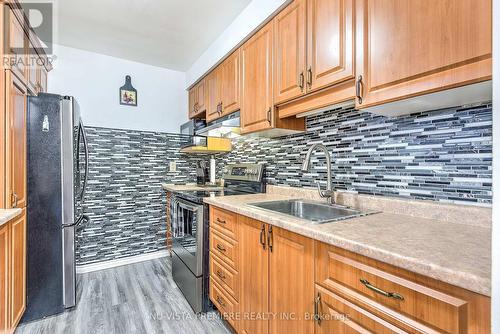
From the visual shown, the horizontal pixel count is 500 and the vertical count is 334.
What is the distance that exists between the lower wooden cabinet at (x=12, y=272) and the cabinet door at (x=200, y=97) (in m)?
1.87

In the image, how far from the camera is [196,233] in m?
1.95

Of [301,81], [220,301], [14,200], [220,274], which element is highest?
[301,81]

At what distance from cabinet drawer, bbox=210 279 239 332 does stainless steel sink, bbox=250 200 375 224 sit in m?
0.65

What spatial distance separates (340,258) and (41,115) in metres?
2.27

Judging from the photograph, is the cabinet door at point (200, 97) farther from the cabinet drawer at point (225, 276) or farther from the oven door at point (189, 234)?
the cabinet drawer at point (225, 276)

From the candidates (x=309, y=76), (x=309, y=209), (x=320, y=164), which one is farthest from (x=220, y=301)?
(x=309, y=76)

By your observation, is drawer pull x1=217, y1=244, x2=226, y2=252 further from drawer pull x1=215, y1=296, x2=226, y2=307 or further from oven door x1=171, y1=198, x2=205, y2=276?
drawer pull x1=215, y1=296, x2=226, y2=307

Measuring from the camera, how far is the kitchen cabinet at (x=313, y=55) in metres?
1.26

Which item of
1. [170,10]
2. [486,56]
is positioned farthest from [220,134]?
[486,56]

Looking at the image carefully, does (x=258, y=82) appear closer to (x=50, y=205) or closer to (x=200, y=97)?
(x=200, y=97)

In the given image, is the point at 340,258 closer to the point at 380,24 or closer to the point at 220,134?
the point at 380,24

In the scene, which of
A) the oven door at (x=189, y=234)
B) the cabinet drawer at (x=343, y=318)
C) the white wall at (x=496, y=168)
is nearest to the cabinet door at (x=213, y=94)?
the oven door at (x=189, y=234)

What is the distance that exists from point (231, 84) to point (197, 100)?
940 mm

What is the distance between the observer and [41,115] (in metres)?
1.89
